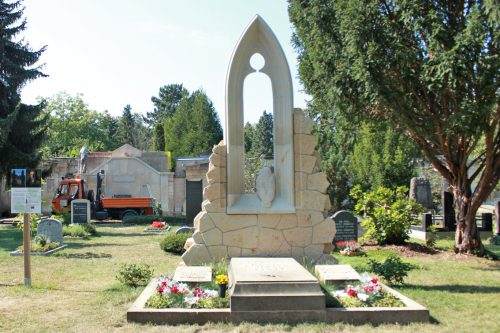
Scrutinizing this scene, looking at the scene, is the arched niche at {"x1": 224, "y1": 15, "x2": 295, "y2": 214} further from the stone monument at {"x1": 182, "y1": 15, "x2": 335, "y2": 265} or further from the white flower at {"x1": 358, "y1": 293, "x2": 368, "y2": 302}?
the white flower at {"x1": 358, "y1": 293, "x2": 368, "y2": 302}

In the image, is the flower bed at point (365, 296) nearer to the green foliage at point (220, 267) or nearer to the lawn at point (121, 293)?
the lawn at point (121, 293)

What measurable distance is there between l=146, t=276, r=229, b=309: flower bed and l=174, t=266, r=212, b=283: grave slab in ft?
0.84

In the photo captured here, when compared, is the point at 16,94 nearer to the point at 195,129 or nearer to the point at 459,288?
the point at 459,288

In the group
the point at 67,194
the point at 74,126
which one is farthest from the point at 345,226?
the point at 74,126

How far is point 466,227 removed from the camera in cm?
1391

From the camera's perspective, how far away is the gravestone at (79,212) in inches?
861

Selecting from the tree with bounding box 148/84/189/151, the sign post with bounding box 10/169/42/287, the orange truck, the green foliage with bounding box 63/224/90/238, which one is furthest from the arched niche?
the tree with bounding box 148/84/189/151

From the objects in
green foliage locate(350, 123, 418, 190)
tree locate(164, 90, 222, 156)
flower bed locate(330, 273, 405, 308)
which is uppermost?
tree locate(164, 90, 222, 156)

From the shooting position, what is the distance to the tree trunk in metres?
13.8

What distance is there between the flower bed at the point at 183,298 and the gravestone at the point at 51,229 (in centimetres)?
877

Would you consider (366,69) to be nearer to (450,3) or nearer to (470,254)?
(450,3)

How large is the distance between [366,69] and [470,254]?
5.73 m

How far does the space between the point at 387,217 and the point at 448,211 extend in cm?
475

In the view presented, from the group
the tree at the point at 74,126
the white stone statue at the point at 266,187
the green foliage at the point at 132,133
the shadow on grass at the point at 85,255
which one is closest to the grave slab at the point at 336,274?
the white stone statue at the point at 266,187
